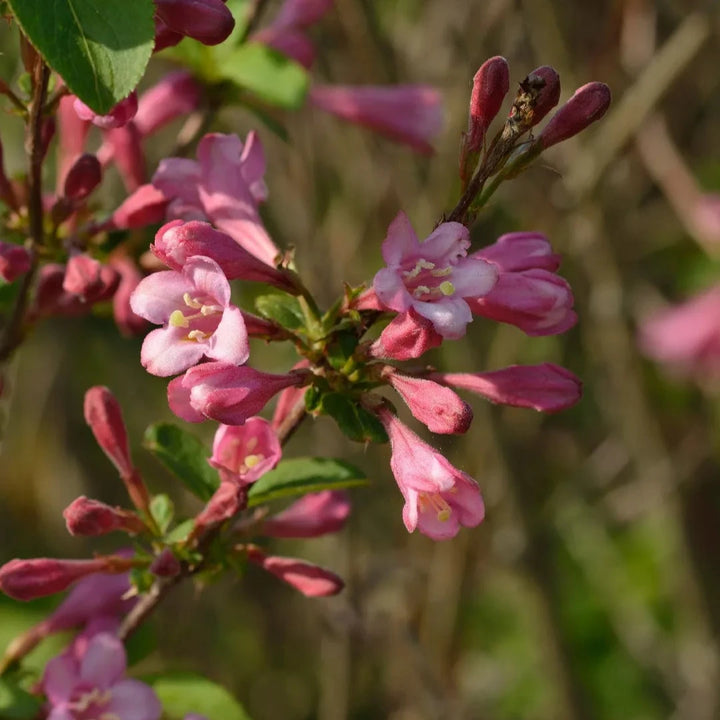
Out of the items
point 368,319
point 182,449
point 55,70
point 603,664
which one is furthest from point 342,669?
point 55,70

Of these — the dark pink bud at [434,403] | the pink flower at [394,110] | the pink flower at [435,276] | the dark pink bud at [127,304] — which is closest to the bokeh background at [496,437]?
the pink flower at [394,110]

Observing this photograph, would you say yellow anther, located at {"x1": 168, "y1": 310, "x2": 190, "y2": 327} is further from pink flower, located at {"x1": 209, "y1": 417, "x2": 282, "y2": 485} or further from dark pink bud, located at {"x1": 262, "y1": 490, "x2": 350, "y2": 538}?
dark pink bud, located at {"x1": 262, "y1": 490, "x2": 350, "y2": 538}

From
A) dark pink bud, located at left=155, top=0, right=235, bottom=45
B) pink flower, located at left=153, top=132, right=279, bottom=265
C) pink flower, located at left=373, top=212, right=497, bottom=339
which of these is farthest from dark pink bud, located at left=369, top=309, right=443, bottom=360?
A: dark pink bud, located at left=155, top=0, right=235, bottom=45

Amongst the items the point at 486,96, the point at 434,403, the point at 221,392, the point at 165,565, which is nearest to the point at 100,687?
the point at 165,565

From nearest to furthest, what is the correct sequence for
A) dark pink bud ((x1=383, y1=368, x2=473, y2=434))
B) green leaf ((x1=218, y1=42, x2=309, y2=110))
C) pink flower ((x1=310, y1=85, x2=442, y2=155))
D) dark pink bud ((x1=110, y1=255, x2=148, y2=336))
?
dark pink bud ((x1=383, y1=368, x2=473, y2=434)) → dark pink bud ((x1=110, y1=255, x2=148, y2=336)) → green leaf ((x1=218, y1=42, x2=309, y2=110)) → pink flower ((x1=310, y1=85, x2=442, y2=155))

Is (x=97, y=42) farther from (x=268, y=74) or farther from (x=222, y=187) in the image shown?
(x=268, y=74)

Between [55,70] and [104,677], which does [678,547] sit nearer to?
[104,677]

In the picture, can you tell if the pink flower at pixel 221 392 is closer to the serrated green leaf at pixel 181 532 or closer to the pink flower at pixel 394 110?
the serrated green leaf at pixel 181 532
